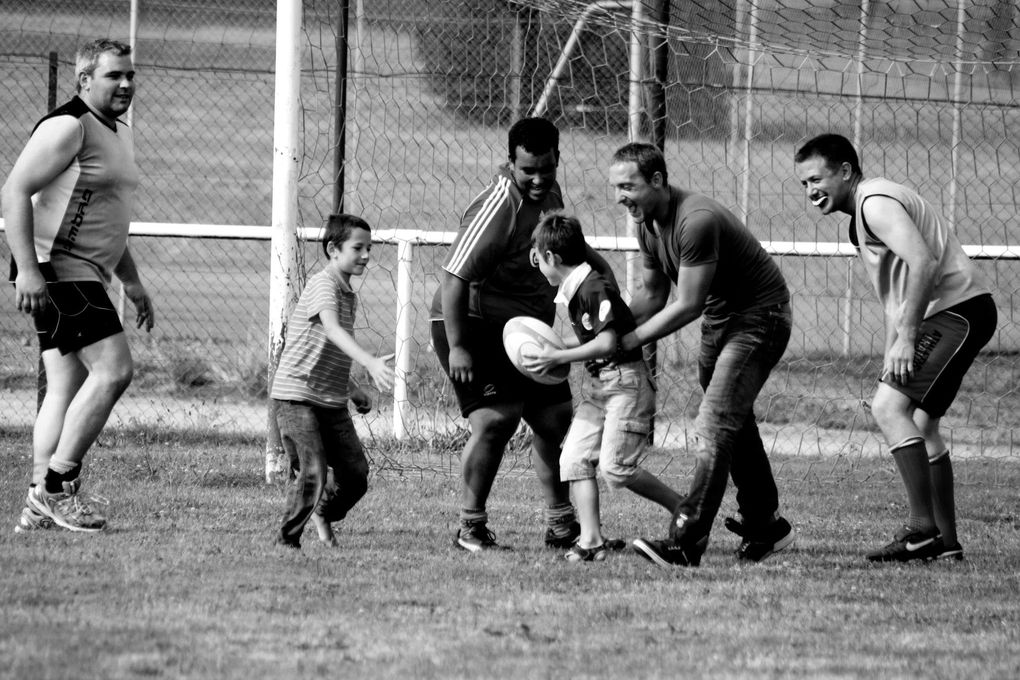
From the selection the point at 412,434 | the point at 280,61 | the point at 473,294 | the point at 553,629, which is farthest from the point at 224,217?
the point at 553,629

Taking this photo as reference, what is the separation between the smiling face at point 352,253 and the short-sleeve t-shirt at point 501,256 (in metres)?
0.38

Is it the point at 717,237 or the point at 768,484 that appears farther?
the point at 768,484

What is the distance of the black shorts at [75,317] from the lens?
233 inches

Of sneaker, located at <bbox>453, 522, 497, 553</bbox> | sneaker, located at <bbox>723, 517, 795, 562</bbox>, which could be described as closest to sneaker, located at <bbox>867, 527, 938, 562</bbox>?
sneaker, located at <bbox>723, 517, 795, 562</bbox>

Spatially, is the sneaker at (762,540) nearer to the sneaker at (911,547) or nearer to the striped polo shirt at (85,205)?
the sneaker at (911,547)

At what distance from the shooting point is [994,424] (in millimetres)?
10727

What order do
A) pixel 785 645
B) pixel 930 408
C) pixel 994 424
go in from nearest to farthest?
pixel 785 645 → pixel 930 408 → pixel 994 424

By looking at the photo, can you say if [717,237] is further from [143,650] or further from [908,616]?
[143,650]

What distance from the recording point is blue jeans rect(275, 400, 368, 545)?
218 inches

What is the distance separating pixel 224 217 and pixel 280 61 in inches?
471

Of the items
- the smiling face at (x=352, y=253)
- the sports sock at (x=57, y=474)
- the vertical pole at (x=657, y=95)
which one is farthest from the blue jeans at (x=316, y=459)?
the vertical pole at (x=657, y=95)

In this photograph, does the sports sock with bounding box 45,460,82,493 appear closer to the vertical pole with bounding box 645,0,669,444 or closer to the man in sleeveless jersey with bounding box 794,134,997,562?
the man in sleeveless jersey with bounding box 794,134,997,562

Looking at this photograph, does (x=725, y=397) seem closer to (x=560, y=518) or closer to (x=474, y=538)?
(x=560, y=518)

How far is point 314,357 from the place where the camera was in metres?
5.61
